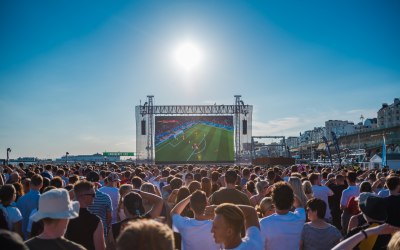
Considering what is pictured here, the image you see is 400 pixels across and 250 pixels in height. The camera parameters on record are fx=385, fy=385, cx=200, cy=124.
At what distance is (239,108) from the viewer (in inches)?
1651

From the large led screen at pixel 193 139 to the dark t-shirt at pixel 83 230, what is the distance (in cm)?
3772

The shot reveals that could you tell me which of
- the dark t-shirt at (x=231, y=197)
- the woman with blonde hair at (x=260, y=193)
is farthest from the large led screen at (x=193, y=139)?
the dark t-shirt at (x=231, y=197)

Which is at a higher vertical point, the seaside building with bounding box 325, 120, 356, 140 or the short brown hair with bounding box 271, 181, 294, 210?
the seaside building with bounding box 325, 120, 356, 140

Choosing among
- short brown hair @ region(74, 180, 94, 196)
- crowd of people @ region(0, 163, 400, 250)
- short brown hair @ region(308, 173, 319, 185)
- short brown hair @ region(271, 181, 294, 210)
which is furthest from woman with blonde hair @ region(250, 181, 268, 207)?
short brown hair @ region(74, 180, 94, 196)

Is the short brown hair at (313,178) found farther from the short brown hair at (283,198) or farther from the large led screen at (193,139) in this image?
the large led screen at (193,139)

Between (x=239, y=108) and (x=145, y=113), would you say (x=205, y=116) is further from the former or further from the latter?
(x=145, y=113)

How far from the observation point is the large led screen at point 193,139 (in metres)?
42.3

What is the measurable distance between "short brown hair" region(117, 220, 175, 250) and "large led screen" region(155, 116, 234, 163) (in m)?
40.3

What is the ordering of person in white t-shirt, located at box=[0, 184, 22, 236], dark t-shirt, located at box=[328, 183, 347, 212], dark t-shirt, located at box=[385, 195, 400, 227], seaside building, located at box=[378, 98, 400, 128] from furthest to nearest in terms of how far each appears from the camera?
seaside building, located at box=[378, 98, 400, 128]
dark t-shirt, located at box=[328, 183, 347, 212]
person in white t-shirt, located at box=[0, 184, 22, 236]
dark t-shirt, located at box=[385, 195, 400, 227]

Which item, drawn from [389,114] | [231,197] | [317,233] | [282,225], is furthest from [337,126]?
[282,225]

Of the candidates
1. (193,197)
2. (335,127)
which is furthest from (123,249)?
(335,127)

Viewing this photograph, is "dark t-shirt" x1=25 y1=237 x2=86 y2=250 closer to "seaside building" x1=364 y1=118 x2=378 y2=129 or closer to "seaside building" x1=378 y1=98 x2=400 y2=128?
"seaside building" x1=378 y1=98 x2=400 y2=128

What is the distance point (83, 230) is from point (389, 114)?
144213 millimetres

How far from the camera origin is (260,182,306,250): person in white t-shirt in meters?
4.59
